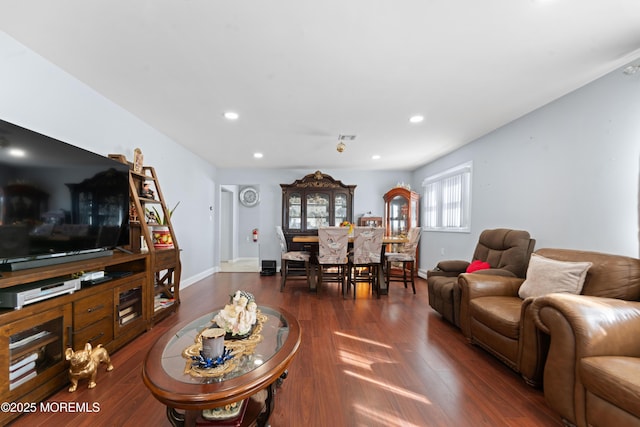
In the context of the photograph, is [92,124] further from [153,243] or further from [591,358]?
[591,358]

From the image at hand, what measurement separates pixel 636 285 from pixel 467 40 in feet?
6.24

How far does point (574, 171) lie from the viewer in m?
2.35

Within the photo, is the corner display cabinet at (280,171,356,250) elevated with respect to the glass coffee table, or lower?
elevated

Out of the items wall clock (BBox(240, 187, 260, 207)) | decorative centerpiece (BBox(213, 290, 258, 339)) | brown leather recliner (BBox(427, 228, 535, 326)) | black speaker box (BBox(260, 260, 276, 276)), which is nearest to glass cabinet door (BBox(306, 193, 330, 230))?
black speaker box (BBox(260, 260, 276, 276))

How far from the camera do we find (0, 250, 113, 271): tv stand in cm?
156

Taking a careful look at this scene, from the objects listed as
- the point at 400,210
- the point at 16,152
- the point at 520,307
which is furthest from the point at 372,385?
the point at 400,210

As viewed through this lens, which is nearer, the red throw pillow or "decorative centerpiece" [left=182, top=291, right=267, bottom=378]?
"decorative centerpiece" [left=182, top=291, right=267, bottom=378]

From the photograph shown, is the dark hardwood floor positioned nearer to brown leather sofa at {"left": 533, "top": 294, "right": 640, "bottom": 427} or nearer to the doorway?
brown leather sofa at {"left": 533, "top": 294, "right": 640, "bottom": 427}

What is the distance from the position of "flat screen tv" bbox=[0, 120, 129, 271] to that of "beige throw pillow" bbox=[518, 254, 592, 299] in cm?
345

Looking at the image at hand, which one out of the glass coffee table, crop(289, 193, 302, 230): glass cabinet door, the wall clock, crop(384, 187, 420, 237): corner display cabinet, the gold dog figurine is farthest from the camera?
the wall clock

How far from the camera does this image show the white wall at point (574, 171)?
6.45 ft

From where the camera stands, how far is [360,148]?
419 cm

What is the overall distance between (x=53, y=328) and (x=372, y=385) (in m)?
2.03

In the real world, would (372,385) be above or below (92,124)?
below
